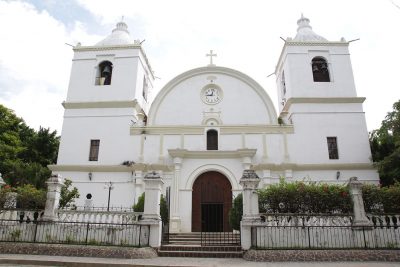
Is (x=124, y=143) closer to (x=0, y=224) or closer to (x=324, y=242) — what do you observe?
(x=0, y=224)

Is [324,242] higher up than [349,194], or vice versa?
[349,194]

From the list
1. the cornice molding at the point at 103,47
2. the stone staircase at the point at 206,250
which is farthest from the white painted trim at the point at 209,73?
the stone staircase at the point at 206,250

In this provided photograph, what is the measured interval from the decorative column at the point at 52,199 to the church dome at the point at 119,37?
41.5 feet

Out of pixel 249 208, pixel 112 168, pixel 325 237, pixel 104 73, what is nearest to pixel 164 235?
pixel 249 208

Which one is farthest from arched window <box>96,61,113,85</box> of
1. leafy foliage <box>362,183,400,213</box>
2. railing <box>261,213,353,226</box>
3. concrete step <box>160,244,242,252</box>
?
leafy foliage <box>362,183,400,213</box>

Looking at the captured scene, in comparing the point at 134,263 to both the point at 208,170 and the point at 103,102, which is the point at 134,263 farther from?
the point at 103,102

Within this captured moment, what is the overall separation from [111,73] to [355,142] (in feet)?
50.1

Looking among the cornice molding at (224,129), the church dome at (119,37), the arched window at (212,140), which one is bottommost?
the arched window at (212,140)

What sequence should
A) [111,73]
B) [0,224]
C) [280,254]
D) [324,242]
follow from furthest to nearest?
1. [111,73]
2. [0,224]
3. [324,242]
4. [280,254]

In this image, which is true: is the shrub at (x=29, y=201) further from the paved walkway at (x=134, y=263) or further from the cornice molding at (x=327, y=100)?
the cornice molding at (x=327, y=100)

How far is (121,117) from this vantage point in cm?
1883

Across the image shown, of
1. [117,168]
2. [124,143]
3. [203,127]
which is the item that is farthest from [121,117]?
[203,127]

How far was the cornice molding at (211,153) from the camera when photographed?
16.9 meters

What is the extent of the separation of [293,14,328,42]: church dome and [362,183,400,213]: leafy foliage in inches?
479
